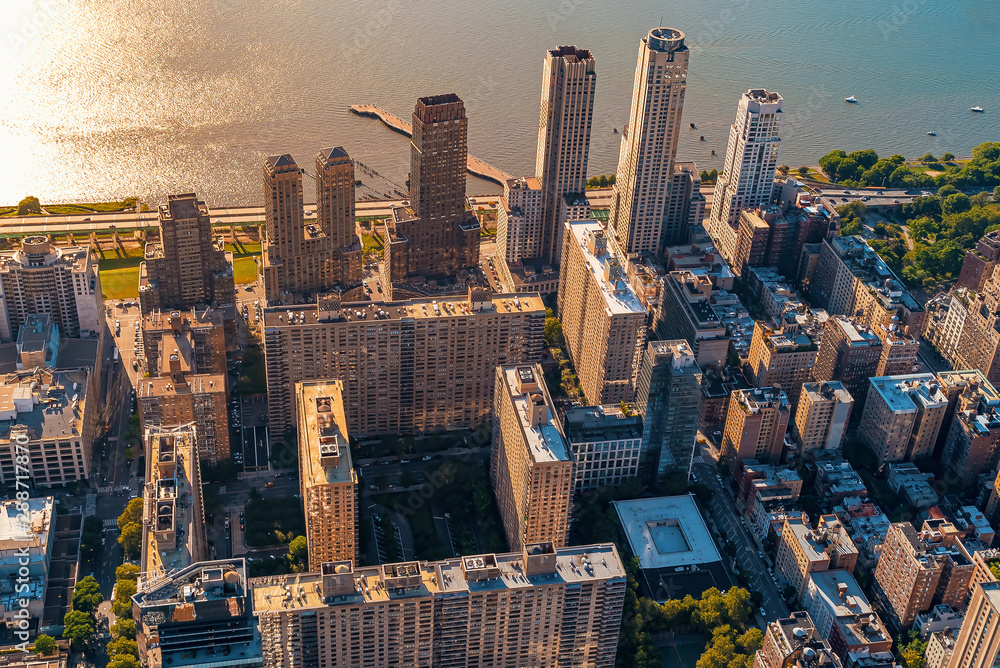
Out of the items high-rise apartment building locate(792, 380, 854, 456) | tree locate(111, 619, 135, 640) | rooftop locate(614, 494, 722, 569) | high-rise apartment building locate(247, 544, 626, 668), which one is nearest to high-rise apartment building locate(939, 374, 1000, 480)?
high-rise apartment building locate(792, 380, 854, 456)

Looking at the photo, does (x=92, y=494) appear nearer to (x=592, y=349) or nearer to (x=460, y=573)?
(x=460, y=573)

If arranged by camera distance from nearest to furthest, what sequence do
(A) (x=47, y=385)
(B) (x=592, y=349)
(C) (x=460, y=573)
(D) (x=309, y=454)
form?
1. (C) (x=460, y=573)
2. (D) (x=309, y=454)
3. (A) (x=47, y=385)
4. (B) (x=592, y=349)

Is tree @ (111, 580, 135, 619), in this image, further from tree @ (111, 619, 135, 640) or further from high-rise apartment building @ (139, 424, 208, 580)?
high-rise apartment building @ (139, 424, 208, 580)

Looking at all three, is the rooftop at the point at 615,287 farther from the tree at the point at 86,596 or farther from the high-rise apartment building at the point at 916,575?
the tree at the point at 86,596

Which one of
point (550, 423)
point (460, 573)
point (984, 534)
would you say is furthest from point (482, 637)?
point (984, 534)

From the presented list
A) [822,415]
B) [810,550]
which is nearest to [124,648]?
[810,550]

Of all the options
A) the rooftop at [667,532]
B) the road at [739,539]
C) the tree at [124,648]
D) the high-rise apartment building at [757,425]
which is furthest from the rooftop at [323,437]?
the high-rise apartment building at [757,425]
